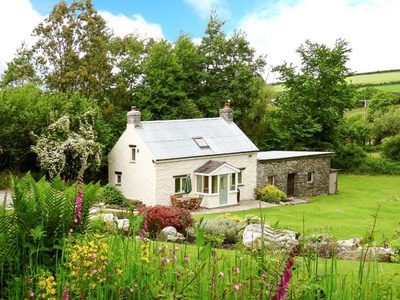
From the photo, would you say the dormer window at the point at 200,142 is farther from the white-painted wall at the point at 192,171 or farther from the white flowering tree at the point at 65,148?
the white flowering tree at the point at 65,148

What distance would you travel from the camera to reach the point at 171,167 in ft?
92.9

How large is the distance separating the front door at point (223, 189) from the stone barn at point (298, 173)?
3397mm

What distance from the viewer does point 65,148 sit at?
95.5 feet

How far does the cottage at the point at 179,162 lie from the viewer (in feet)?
92.5

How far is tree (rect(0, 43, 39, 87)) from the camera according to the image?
43.7 m

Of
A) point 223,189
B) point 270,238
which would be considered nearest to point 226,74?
point 223,189

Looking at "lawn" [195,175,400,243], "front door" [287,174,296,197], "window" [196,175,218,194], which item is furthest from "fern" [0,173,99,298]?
"front door" [287,174,296,197]

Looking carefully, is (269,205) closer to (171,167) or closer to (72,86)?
(171,167)

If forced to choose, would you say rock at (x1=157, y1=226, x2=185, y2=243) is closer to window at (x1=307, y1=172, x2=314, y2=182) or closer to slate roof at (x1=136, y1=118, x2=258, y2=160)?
slate roof at (x1=136, y1=118, x2=258, y2=160)

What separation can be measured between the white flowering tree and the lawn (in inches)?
357

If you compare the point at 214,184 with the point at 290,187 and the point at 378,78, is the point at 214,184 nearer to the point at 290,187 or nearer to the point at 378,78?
the point at 290,187

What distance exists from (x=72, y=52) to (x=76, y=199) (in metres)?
34.8

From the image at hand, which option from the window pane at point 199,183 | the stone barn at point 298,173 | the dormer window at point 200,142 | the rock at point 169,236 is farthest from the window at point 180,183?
the rock at point 169,236

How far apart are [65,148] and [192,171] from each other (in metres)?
6.92
